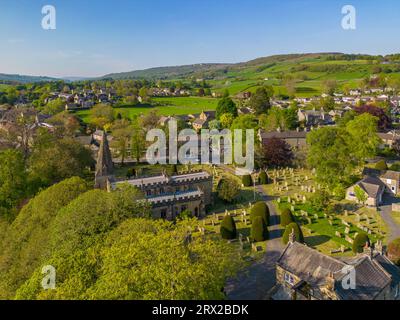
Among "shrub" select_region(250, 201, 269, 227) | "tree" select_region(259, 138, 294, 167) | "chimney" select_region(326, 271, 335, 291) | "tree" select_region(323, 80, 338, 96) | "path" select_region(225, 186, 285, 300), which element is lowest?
"path" select_region(225, 186, 285, 300)

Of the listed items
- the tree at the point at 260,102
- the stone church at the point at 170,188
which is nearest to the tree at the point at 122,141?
the stone church at the point at 170,188

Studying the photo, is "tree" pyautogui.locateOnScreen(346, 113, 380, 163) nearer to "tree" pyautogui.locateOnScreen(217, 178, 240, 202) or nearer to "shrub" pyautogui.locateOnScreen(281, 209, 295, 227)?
"tree" pyautogui.locateOnScreen(217, 178, 240, 202)

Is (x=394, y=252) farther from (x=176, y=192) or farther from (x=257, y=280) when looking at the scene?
(x=176, y=192)

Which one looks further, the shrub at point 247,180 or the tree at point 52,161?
the shrub at point 247,180

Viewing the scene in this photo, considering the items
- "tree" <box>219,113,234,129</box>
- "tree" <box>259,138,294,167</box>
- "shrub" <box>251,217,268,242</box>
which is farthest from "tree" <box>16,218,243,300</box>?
"tree" <box>219,113,234,129</box>

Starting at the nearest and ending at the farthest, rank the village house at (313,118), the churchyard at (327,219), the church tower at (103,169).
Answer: the churchyard at (327,219), the church tower at (103,169), the village house at (313,118)

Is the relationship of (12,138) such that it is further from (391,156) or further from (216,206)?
(391,156)

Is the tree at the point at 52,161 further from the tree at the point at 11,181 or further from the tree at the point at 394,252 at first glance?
the tree at the point at 394,252
